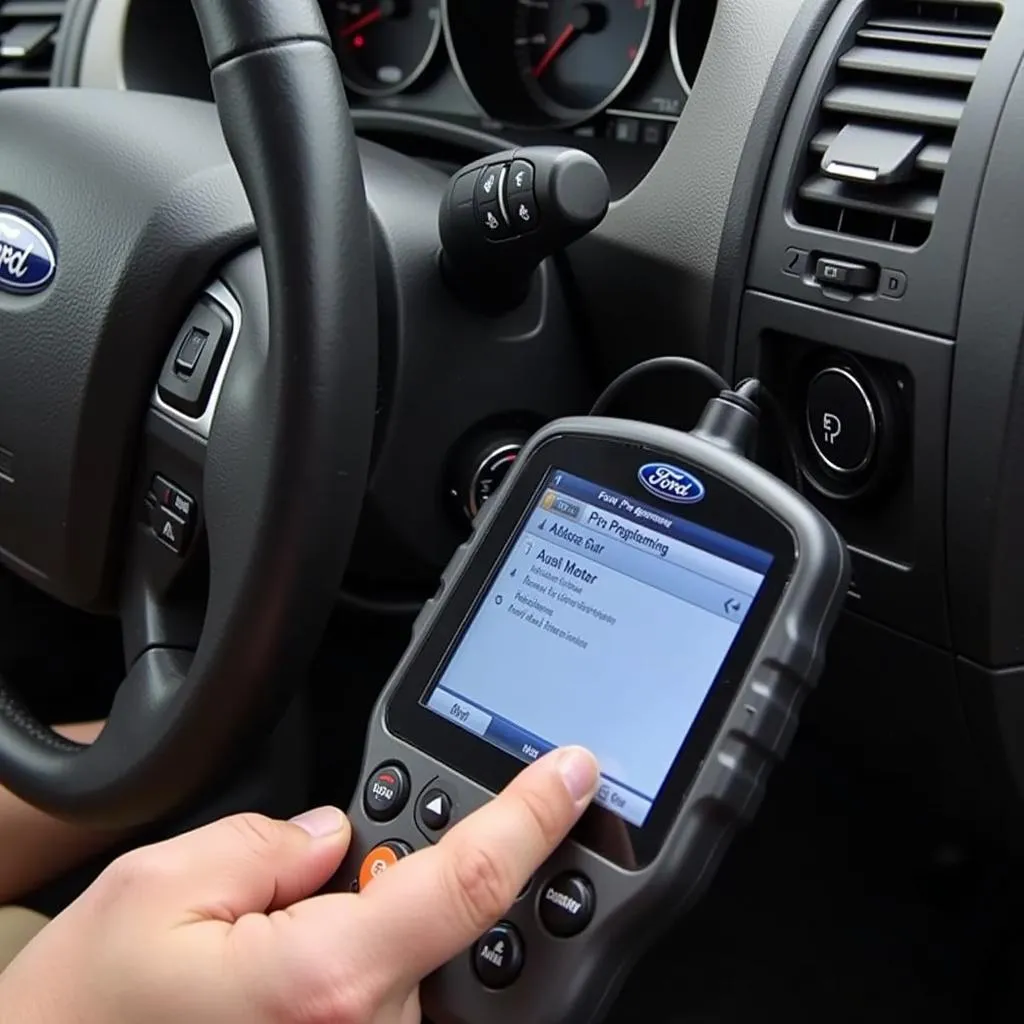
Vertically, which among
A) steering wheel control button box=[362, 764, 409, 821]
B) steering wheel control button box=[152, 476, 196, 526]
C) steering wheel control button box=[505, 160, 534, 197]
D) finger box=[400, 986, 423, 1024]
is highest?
steering wheel control button box=[505, 160, 534, 197]

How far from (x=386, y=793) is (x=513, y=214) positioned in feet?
0.91

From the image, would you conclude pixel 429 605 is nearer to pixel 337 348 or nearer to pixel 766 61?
pixel 337 348

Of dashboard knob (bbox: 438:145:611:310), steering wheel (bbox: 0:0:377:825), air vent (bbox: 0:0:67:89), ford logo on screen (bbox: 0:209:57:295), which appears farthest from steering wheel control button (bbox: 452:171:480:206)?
air vent (bbox: 0:0:67:89)

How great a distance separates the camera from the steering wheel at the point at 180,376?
553 mm

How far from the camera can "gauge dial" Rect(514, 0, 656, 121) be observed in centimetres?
92

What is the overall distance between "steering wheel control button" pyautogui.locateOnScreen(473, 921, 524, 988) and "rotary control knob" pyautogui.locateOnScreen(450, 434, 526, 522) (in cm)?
27

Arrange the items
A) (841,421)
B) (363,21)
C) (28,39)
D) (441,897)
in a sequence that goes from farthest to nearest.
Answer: (28,39) < (363,21) < (841,421) < (441,897)

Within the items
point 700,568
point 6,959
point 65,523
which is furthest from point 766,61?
point 6,959

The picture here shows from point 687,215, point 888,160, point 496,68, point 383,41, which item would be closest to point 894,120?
point 888,160

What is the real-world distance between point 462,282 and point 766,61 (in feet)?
0.63

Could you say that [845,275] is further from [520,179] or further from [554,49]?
[554,49]

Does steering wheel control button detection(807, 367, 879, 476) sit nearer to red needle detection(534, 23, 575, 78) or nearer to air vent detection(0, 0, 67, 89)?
red needle detection(534, 23, 575, 78)

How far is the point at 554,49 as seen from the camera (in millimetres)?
969

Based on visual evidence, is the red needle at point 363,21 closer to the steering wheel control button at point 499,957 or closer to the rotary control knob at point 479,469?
the rotary control knob at point 479,469
